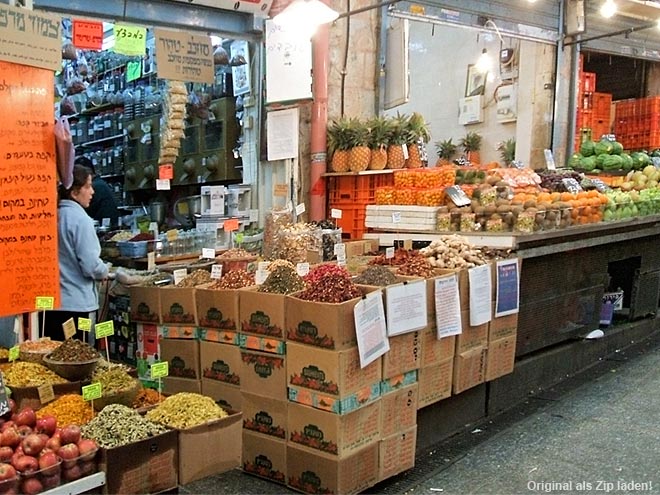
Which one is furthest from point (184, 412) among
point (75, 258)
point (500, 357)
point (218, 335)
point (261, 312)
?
point (500, 357)

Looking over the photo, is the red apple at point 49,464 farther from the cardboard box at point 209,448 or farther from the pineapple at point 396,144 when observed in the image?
the pineapple at point 396,144

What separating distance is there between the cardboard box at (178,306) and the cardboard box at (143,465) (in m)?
1.27

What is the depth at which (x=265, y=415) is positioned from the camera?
3.56m

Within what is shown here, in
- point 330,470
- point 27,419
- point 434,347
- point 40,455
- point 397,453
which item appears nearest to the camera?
point 40,455

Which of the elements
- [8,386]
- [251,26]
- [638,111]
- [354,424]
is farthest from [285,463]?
[638,111]

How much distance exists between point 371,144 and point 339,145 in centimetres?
28

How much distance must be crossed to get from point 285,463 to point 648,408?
2.90 metres

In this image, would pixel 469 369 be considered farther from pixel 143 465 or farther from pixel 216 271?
pixel 143 465

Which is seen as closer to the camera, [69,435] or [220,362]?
[69,435]

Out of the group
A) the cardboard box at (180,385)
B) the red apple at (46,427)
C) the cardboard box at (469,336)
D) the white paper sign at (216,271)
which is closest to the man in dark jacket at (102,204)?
the white paper sign at (216,271)

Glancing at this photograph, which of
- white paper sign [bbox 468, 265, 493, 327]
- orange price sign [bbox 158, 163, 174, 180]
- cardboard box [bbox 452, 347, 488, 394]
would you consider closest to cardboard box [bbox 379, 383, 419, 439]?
cardboard box [bbox 452, 347, 488, 394]

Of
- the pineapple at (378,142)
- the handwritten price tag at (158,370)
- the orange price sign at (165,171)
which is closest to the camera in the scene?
the handwritten price tag at (158,370)

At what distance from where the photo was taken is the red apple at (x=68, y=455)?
2.40 meters

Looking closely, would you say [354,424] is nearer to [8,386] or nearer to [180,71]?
[8,386]
